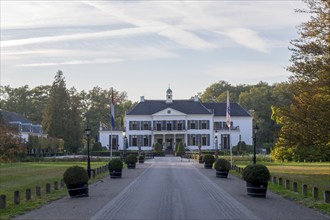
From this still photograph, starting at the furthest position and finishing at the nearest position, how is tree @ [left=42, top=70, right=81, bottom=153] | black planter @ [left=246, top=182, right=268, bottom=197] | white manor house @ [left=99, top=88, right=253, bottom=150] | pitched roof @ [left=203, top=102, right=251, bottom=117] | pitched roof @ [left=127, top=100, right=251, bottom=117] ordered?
1. pitched roof @ [left=203, top=102, right=251, bottom=117]
2. pitched roof @ [left=127, top=100, right=251, bottom=117]
3. white manor house @ [left=99, top=88, right=253, bottom=150]
4. tree @ [left=42, top=70, right=81, bottom=153]
5. black planter @ [left=246, top=182, right=268, bottom=197]

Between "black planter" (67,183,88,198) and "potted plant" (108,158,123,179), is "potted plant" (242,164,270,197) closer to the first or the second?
"black planter" (67,183,88,198)

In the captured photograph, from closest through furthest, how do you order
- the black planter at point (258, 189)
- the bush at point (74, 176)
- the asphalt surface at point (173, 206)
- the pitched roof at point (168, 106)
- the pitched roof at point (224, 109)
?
the asphalt surface at point (173, 206)
the bush at point (74, 176)
the black planter at point (258, 189)
the pitched roof at point (168, 106)
the pitched roof at point (224, 109)

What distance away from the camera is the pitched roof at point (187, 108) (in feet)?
360

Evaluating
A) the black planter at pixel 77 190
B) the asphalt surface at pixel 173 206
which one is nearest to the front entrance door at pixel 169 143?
the asphalt surface at pixel 173 206

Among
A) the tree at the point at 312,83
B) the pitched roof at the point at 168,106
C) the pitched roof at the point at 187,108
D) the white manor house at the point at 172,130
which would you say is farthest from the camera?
the pitched roof at the point at 187,108

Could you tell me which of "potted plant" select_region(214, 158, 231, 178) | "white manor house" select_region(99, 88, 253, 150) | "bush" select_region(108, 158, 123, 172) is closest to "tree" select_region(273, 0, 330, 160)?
"potted plant" select_region(214, 158, 231, 178)

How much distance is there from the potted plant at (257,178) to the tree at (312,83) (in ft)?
30.6

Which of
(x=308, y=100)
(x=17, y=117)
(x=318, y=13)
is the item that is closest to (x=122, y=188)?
(x=308, y=100)

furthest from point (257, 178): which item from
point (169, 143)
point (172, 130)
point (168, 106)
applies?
point (168, 106)

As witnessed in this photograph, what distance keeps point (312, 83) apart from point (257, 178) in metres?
12.1

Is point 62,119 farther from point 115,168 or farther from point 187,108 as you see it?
point 115,168

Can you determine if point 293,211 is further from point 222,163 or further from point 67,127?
point 67,127

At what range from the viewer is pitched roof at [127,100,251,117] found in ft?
360

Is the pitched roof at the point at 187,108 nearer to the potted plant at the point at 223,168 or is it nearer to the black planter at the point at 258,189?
the potted plant at the point at 223,168
